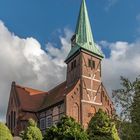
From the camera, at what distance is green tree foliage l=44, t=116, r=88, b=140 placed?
117ft

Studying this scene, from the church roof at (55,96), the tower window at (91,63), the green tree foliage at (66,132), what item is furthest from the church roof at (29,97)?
the green tree foliage at (66,132)

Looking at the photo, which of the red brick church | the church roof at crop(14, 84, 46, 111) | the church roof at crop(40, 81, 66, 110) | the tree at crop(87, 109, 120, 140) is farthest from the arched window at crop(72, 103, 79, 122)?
the church roof at crop(14, 84, 46, 111)

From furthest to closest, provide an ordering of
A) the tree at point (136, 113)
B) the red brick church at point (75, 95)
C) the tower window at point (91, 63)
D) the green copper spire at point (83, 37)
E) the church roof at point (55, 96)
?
the green copper spire at point (83, 37) → the tower window at point (91, 63) → the church roof at point (55, 96) → the red brick church at point (75, 95) → the tree at point (136, 113)

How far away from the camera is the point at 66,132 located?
36.0 m

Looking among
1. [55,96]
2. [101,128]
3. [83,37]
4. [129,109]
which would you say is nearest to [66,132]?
[101,128]

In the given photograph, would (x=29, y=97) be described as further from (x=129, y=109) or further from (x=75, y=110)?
(x=129, y=109)

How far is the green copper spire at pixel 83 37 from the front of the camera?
59500 mm

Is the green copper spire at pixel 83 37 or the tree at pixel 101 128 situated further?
the green copper spire at pixel 83 37

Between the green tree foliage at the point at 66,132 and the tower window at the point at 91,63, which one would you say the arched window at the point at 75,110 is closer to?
the tower window at the point at 91,63

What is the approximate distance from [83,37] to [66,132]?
28.1m

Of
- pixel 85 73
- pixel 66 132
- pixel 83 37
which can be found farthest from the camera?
pixel 83 37

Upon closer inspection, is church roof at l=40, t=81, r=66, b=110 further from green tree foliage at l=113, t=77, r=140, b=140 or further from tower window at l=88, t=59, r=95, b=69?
green tree foliage at l=113, t=77, r=140, b=140

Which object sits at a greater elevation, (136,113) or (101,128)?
(136,113)

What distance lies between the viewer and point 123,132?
19.7 meters
